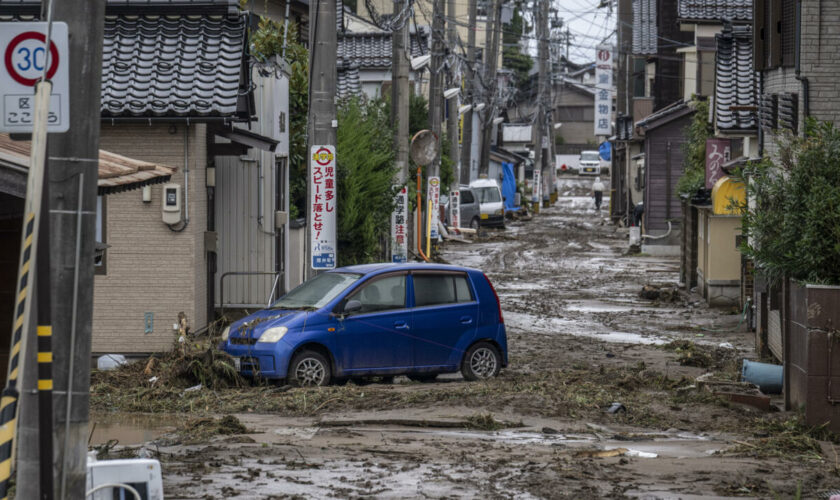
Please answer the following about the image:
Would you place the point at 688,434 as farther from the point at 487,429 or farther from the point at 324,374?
the point at 324,374

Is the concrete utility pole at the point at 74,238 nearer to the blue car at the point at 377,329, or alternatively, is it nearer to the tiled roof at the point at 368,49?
the blue car at the point at 377,329

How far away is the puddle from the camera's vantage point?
1068 centimetres

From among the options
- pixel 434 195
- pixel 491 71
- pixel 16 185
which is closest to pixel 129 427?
pixel 16 185

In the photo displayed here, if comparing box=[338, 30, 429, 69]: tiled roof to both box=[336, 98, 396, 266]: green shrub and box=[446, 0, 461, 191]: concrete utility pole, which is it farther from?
box=[336, 98, 396, 266]: green shrub

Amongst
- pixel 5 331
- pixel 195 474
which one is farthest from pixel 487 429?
pixel 5 331

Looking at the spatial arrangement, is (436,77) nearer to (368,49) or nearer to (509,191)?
(368,49)

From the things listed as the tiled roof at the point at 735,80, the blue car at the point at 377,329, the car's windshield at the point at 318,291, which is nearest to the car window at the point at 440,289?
the blue car at the point at 377,329

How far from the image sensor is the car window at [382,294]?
1449 centimetres

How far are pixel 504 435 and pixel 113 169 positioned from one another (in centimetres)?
461

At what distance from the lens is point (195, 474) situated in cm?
881

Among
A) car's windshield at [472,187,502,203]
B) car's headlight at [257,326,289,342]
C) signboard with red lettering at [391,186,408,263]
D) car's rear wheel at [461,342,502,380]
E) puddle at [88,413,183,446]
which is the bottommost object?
puddle at [88,413,183,446]

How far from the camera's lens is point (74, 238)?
6387mm

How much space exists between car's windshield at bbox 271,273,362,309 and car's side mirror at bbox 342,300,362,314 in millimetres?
255

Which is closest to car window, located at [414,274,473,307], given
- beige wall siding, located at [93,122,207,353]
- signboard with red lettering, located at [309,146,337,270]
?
signboard with red lettering, located at [309,146,337,270]
